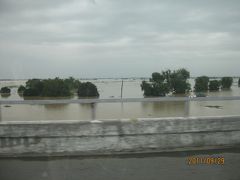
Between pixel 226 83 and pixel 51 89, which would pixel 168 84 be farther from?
pixel 226 83

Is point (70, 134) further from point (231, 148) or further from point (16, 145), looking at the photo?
point (231, 148)

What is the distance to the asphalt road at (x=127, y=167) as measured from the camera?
203 inches

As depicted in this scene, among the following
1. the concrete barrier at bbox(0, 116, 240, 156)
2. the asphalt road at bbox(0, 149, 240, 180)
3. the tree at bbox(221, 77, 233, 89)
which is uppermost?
the tree at bbox(221, 77, 233, 89)

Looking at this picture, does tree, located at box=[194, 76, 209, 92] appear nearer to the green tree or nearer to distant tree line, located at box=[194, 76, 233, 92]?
distant tree line, located at box=[194, 76, 233, 92]

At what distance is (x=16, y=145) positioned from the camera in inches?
247

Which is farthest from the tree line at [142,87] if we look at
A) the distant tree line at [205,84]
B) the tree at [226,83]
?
the tree at [226,83]

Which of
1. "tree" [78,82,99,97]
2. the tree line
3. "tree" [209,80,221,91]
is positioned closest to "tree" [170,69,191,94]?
the tree line

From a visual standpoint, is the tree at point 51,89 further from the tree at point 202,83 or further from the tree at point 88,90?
the tree at point 202,83
